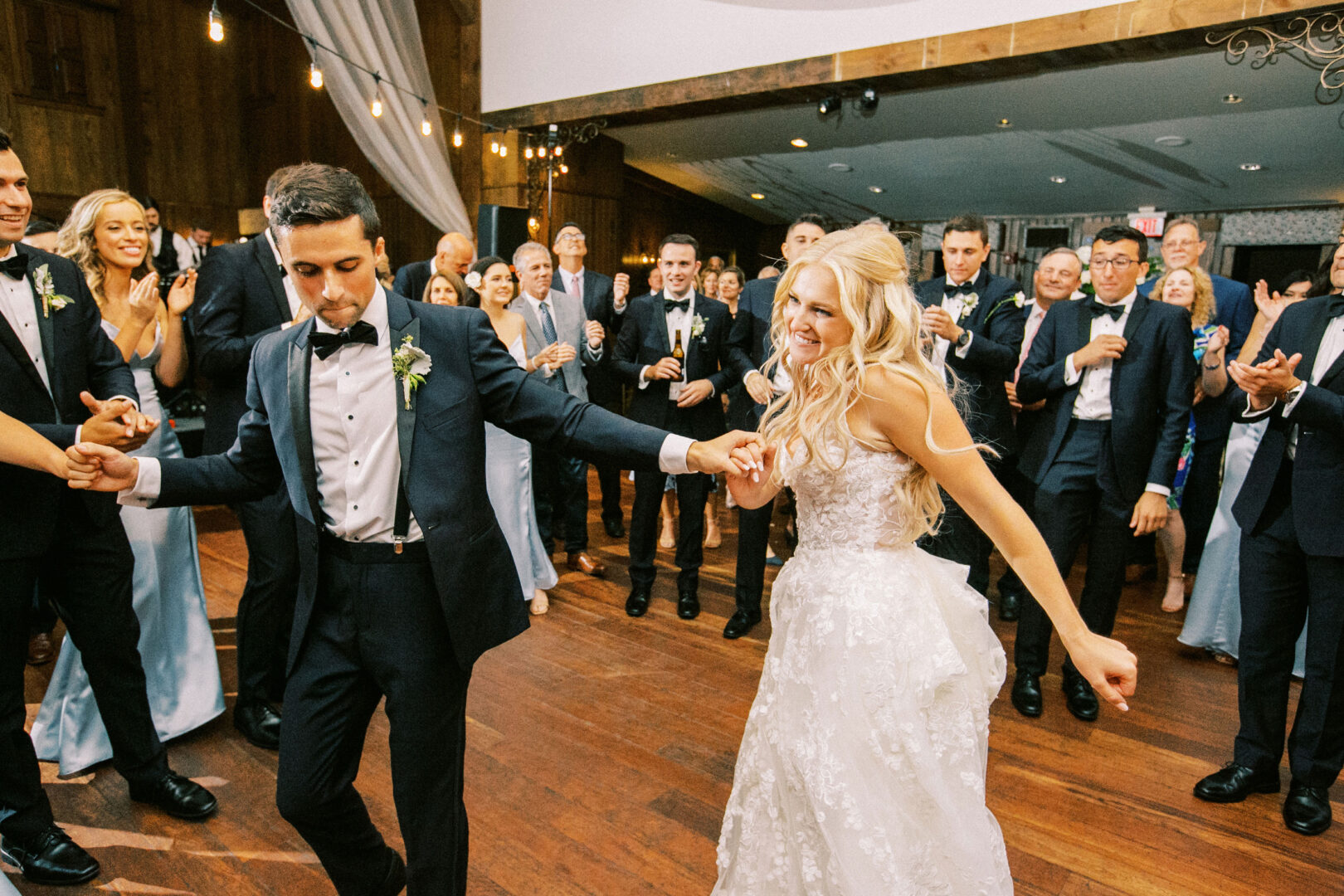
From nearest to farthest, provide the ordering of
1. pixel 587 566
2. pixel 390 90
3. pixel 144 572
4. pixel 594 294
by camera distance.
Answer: pixel 144 572, pixel 587 566, pixel 594 294, pixel 390 90

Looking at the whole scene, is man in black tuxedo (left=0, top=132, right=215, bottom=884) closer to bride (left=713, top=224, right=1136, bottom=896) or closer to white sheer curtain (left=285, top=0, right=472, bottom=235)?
bride (left=713, top=224, right=1136, bottom=896)

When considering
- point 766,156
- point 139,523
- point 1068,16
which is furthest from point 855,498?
point 766,156

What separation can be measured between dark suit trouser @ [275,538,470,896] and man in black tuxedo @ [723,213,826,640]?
2024 mm

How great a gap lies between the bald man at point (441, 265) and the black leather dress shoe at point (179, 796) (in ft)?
8.99

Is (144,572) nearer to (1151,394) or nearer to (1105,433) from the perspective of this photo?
(1105,433)

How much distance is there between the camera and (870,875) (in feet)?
4.54

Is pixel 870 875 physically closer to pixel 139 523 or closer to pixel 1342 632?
pixel 1342 632

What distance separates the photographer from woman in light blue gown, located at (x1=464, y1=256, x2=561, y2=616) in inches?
144

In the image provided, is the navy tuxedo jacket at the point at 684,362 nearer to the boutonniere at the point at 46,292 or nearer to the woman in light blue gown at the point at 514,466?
the woman in light blue gown at the point at 514,466

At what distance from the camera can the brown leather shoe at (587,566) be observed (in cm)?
436

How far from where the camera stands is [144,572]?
8.41 feet

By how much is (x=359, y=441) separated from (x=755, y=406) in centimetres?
244

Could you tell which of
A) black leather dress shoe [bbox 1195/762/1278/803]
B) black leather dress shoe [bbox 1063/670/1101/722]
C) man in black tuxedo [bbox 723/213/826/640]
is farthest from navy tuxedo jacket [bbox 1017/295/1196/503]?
man in black tuxedo [bbox 723/213/826/640]

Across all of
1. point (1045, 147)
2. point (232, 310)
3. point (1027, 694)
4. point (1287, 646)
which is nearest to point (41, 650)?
point (232, 310)
